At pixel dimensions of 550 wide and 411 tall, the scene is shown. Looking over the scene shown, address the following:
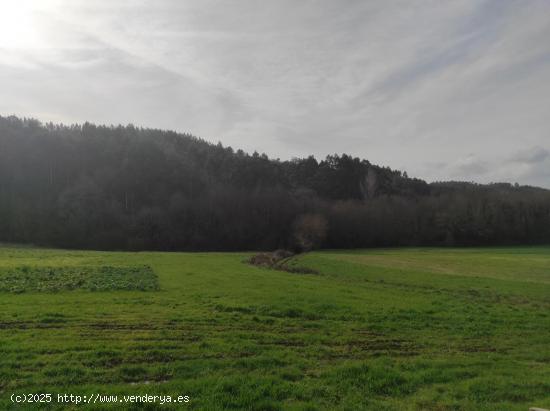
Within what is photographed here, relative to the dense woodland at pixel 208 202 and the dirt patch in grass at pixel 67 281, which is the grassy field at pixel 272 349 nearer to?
the dirt patch in grass at pixel 67 281

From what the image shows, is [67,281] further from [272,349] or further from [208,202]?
[208,202]

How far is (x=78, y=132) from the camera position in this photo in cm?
13450

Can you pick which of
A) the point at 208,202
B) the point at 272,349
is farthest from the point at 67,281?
the point at 208,202

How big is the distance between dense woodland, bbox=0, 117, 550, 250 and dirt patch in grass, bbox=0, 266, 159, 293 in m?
69.2

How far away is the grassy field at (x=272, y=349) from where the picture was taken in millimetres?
7910

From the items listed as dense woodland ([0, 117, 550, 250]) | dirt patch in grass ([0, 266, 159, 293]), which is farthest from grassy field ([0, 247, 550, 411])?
dense woodland ([0, 117, 550, 250])

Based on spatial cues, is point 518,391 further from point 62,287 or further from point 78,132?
point 78,132

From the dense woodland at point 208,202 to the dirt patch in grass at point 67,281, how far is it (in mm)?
69193

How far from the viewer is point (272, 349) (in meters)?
10.9

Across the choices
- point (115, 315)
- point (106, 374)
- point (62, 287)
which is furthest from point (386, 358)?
point (62, 287)

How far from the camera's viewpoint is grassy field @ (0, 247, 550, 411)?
7.91 m

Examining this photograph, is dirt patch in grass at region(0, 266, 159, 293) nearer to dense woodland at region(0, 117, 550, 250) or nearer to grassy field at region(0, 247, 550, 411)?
grassy field at region(0, 247, 550, 411)

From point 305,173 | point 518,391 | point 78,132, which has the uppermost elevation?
point 78,132

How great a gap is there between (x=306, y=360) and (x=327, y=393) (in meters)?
2.03
